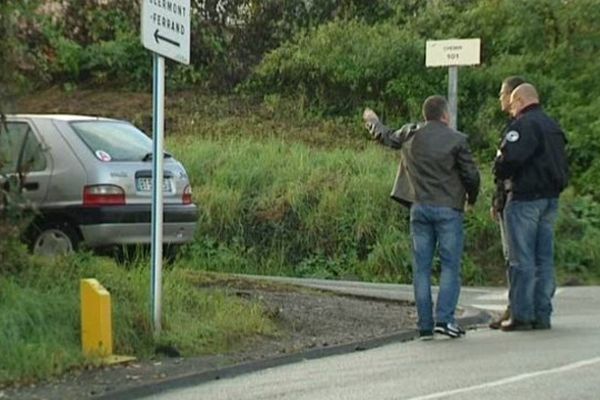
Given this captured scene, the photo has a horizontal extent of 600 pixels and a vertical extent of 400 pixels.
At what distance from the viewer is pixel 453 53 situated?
16.3m

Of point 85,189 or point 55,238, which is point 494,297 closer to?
point 85,189

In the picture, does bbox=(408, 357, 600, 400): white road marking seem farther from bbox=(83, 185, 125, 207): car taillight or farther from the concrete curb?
bbox=(83, 185, 125, 207): car taillight

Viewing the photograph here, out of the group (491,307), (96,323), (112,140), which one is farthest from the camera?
(112,140)

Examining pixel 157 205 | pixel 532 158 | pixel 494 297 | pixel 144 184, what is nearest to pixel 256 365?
pixel 157 205

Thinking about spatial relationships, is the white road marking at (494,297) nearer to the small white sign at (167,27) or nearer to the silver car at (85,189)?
the silver car at (85,189)

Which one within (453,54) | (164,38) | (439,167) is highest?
(453,54)

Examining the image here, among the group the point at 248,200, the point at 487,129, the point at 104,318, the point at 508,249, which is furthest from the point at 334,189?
the point at 104,318

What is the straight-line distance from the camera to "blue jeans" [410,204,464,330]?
11.6m

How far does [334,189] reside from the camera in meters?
18.9

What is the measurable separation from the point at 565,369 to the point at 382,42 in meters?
14.7

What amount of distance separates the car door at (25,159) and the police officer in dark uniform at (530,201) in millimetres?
3803

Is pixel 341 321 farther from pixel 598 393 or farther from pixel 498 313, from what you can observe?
pixel 598 393

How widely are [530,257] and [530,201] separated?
454 mm

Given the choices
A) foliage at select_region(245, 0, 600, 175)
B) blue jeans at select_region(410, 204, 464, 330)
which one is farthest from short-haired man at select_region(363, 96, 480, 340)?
foliage at select_region(245, 0, 600, 175)
